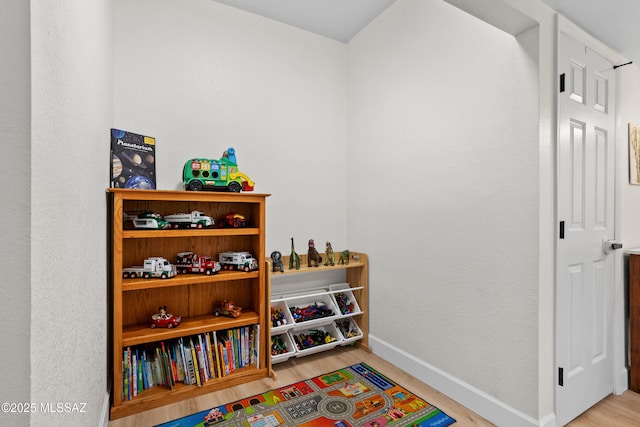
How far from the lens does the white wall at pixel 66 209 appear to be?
0.63m

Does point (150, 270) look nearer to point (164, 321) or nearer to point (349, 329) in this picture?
point (164, 321)

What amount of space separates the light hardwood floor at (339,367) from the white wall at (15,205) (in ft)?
5.04

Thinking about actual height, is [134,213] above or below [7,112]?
below

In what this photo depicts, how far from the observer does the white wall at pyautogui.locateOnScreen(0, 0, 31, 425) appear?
0.54m

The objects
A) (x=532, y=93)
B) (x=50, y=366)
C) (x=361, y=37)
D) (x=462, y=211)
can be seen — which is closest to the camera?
(x=50, y=366)

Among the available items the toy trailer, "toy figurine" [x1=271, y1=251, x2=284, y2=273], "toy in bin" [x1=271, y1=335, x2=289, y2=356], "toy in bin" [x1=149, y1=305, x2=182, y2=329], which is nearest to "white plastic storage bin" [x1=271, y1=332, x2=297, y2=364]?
"toy in bin" [x1=271, y1=335, x2=289, y2=356]

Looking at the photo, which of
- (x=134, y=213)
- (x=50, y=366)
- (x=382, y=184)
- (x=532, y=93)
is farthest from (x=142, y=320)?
(x=532, y=93)

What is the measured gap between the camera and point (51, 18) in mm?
730

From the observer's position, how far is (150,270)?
1939 millimetres

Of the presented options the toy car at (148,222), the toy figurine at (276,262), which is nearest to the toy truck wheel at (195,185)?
the toy car at (148,222)

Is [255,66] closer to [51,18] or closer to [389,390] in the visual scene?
[51,18]

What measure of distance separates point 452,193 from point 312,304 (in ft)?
4.81

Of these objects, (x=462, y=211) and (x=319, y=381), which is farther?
(x=319, y=381)

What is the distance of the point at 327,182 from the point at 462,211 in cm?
126
